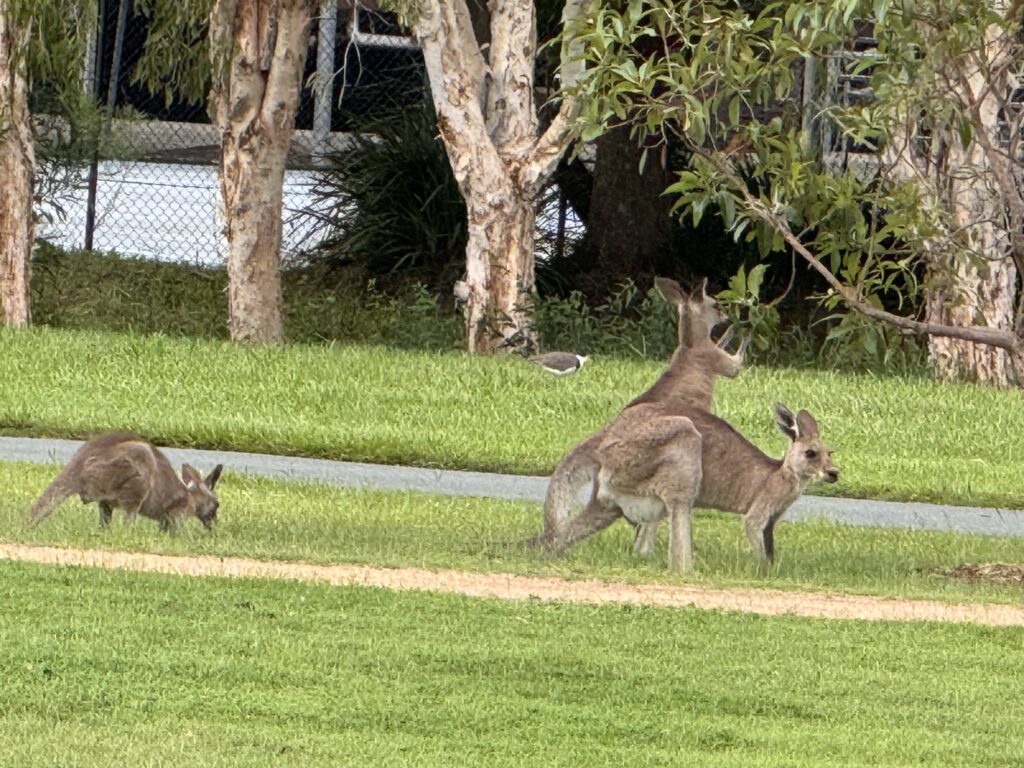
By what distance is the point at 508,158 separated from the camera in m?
19.3

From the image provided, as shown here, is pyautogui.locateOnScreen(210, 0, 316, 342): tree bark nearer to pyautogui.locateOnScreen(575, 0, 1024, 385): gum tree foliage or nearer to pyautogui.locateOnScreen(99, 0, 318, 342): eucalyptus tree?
pyautogui.locateOnScreen(99, 0, 318, 342): eucalyptus tree

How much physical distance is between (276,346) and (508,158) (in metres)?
2.67

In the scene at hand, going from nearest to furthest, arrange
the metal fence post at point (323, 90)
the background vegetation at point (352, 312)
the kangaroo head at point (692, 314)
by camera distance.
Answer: the kangaroo head at point (692, 314)
the background vegetation at point (352, 312)
the metal fence post at point (323, 90)

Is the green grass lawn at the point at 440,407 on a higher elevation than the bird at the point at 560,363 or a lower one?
lower

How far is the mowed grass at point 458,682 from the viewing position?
688cm

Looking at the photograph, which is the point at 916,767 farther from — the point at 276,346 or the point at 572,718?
the point at 276,346

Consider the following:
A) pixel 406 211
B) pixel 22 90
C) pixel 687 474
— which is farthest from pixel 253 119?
pixel 687 474

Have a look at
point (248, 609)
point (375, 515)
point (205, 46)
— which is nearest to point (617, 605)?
point (248, 609)

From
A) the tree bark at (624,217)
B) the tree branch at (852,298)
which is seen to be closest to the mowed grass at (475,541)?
the tree branch at (852,298)

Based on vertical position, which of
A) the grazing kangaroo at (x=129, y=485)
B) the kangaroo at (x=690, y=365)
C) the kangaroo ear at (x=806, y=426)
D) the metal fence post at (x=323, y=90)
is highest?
the metal fence post at (x=323, y=90)

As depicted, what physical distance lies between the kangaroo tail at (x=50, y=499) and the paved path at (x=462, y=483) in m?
3.10

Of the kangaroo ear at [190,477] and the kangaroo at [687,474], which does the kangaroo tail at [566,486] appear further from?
the kangaroo ear at [190,477]

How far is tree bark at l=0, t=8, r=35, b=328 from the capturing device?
19.0m

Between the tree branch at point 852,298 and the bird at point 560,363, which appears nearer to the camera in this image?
the tree branch at point 852,298
